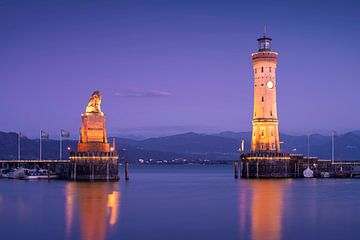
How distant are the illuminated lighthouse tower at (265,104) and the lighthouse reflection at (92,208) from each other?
32.3 metres

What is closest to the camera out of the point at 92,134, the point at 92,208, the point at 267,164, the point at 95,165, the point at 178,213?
the point at 178,213

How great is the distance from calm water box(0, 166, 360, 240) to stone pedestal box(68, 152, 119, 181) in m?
7.90

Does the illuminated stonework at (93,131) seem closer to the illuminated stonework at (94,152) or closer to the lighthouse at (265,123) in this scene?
the illuminated stonework at (94,152)

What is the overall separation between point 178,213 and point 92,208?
10243 mm

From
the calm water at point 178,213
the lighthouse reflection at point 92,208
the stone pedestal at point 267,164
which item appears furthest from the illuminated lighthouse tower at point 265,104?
the lighthouse reflection at point 92,208

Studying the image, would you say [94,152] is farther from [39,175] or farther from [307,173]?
[307,173]

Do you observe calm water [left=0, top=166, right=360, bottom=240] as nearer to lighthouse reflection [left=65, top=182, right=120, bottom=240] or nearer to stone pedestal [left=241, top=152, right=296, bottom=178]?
lighthouse reflection [left=65, top=182, right=120, bottom=240]

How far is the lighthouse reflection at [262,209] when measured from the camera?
6666cm

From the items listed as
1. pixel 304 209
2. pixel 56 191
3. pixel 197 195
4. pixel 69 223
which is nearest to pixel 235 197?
pixel 197 195

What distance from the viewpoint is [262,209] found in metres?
85.2

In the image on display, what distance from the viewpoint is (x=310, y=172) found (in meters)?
147

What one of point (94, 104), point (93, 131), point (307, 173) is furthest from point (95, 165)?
point (307, 173)

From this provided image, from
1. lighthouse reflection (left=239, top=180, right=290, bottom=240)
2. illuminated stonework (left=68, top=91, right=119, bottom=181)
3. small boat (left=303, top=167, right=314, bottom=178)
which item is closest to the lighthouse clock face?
small boat (left=303, top=167, right=314, bottom=178)

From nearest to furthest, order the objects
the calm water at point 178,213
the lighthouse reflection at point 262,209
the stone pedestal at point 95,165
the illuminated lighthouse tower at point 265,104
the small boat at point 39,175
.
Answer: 1. the calm water at point 178,213
2. the lighthouse reflection at point 262,209
3. the stone pedestal at point 95,165
4. the illuminated lighthouse tower at point 265,104
5. the small boat at point 39,175
